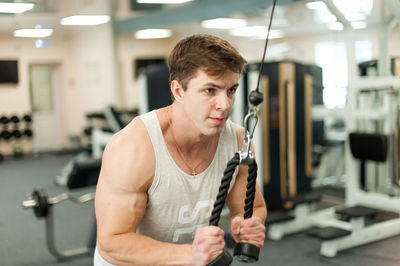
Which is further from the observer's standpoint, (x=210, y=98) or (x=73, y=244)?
(x=73, y=244)

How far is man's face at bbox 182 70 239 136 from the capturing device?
1.04m

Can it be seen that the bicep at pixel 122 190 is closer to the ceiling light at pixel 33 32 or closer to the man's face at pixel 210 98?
the man's face at pixel 210 98

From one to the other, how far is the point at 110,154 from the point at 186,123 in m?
0.22

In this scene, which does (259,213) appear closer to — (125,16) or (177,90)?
(177,90)

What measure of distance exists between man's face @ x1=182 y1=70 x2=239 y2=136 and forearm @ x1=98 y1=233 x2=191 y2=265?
0.31m

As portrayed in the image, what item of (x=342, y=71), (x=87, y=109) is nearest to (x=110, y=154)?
(x=87, y=109)

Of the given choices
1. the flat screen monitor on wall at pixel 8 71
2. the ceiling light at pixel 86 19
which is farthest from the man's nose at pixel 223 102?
the flat screen monitor on wall at pixel 8 71

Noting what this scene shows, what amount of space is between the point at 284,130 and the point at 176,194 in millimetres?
2646

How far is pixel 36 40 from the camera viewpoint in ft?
31.8

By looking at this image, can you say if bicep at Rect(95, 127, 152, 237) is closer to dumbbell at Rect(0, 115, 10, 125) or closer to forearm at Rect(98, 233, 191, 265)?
forearm at Rect(98, 233, 191, 265)

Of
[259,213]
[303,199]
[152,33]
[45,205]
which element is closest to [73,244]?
[45,205]

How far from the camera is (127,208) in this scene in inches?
43.3

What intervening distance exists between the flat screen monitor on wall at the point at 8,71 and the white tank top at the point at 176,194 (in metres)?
8.87

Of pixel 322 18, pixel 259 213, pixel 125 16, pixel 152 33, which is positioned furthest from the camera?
pixel 322 18
